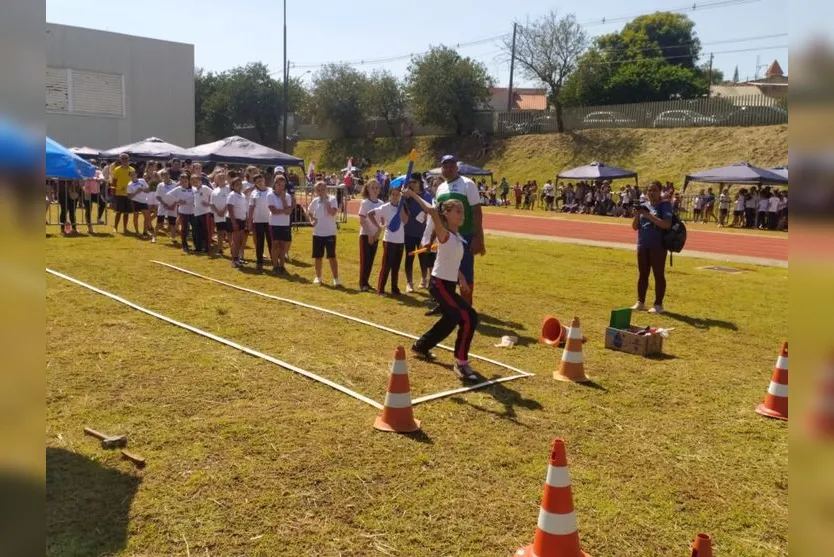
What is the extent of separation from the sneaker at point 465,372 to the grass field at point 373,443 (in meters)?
0.11

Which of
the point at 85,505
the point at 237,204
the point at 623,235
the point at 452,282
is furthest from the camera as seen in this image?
the point at 623,235

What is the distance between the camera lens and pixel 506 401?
6500 mm

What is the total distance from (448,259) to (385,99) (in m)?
62.4

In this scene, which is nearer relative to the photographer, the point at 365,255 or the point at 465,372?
the point at 465,372

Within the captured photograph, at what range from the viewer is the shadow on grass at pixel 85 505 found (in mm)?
3840

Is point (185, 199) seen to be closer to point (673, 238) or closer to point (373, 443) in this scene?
point (673, 238)

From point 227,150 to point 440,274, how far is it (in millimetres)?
19037

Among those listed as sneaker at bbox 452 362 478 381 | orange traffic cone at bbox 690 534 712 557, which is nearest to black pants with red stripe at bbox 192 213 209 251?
sneaker at bbox 452 362 478 381

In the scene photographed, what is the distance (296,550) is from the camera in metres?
3.89

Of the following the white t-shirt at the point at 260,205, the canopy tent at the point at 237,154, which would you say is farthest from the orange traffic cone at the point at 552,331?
the canopy tent at the point at 237,154

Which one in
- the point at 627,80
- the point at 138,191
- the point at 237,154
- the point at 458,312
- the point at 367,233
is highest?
the point at 627,80

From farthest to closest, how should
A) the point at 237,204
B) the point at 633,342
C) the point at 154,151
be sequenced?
the point at 154,151
the point at 237,204
the point at 633,342
